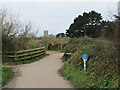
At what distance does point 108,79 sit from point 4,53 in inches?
462

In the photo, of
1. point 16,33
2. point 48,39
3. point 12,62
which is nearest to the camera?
point 12,62

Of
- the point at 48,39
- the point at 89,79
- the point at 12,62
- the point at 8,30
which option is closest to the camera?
the point at 89,79

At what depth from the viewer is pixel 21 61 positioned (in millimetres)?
16000

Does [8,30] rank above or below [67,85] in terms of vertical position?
above

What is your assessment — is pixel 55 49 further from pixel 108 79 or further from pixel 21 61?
pixel 108 79

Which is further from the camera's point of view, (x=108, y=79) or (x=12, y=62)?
(x=12, y=62)

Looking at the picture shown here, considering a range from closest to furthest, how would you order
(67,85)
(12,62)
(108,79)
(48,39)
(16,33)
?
(108,79), (67,85), (12,62), (16,33), (48,39)

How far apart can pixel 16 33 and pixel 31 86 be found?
12741 mm

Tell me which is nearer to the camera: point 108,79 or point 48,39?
point 108,79

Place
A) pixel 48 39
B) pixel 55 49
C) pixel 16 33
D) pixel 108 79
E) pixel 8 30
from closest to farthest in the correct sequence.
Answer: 1. pixel 108 79
2. pixel 8 30
3. pixel 16 33
4. pixel 55 49
5. pixel 48 39

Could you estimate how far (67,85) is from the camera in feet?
24.9

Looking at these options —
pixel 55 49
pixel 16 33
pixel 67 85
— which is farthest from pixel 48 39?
pixel 67 85

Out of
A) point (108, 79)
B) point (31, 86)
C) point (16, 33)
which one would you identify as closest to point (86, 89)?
point (108, 79)

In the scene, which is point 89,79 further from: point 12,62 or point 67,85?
point 12,62
